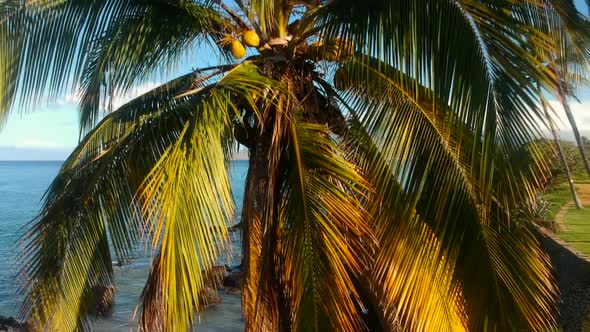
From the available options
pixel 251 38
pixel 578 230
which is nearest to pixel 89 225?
pixel 251 38

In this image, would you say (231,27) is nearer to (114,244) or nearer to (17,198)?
(114,244)

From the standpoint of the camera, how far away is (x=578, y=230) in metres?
12.5

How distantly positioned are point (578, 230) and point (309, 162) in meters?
9.67

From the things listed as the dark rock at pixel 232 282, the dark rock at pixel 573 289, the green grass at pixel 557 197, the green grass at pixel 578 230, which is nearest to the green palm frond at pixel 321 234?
the dark rock at pixel 573 289

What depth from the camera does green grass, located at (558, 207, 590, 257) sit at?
36.2 feet

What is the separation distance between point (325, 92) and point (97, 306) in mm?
3122

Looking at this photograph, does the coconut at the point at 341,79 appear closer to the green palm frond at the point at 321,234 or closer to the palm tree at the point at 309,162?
the palm tree at the point at 309,162

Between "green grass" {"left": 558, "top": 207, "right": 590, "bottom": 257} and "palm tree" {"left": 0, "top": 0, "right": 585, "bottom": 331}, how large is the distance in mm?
6528

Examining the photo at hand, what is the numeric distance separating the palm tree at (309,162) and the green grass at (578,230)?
653 centimetres

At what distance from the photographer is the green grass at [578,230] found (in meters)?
11.0

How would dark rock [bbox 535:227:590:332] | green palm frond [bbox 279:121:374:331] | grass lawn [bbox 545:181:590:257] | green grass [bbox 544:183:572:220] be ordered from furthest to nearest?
green grass [bbox 544:183:572:220]
grass lawn [bbox 545:181:590:257]
dark rock [bbox 535:227:590:332]
green palm frond [bbox 279:121:374:331]

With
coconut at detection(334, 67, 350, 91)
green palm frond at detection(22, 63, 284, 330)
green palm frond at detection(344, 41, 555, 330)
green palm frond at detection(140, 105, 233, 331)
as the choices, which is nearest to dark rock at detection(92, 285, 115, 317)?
green palm frond at detection(22, 63, 284, 330)

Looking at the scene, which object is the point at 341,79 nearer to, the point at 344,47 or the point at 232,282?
the point at 344,47

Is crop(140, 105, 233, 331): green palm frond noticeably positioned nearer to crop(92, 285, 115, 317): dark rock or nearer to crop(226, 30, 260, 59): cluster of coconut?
crop(226, 30, 260, 59): cluster of coconut
